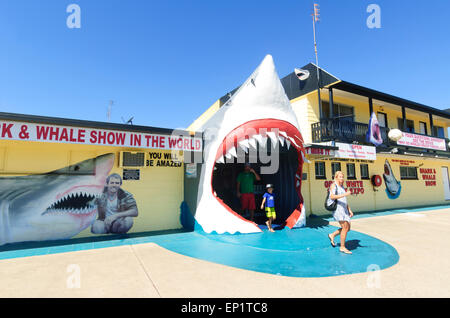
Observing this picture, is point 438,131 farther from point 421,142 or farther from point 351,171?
point 351,171

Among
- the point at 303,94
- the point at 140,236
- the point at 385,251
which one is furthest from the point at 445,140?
the point at 140,236

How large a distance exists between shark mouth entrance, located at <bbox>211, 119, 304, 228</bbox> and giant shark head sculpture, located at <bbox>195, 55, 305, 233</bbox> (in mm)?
25

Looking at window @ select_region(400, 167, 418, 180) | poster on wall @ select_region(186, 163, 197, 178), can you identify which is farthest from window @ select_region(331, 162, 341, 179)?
poster on wall @ select_region(186, 163, 197, 178)

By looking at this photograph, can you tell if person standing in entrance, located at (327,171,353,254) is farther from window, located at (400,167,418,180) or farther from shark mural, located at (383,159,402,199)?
window, located at (400,167,418,180)

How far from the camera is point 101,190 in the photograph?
6.63 m

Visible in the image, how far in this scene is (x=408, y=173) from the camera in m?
14.1

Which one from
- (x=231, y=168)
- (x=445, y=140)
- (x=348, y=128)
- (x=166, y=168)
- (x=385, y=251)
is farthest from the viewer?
(x=445, y=140)

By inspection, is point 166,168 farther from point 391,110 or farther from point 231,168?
point 391,110

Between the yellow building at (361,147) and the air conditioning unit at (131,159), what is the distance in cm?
554

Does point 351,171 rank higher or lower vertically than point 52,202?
higher

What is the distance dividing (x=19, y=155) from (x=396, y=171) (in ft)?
54.9

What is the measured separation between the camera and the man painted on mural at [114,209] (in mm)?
6559

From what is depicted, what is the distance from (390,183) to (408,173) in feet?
8.22

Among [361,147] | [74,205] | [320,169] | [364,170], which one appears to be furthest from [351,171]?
[74,205]
